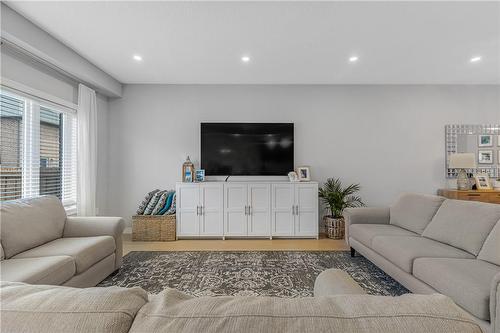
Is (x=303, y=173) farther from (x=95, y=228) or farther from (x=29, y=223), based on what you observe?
(x=29, y=223)

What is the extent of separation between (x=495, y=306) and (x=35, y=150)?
14.6 feet

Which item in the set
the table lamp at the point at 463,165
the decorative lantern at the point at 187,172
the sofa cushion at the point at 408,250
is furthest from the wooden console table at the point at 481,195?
the decorative lantern at the point at 187,172

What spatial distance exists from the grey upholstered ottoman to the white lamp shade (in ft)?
14.2

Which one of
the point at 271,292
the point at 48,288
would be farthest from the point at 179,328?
the point at 271,292

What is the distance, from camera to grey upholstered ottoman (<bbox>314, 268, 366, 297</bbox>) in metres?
0.95

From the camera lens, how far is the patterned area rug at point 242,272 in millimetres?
2346

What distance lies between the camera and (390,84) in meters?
4.41

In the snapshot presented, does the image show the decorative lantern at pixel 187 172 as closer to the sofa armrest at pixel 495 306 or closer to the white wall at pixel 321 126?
the white wall at pixel 321 126

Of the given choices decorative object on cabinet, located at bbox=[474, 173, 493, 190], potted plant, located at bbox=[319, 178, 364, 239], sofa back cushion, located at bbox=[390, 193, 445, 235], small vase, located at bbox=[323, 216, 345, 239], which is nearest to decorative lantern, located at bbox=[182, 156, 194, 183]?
potted plant, located at bbox=[319, 178, 364, 239]

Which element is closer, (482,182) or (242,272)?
(242,272)

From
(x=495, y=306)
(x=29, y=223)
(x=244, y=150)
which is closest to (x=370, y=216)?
(x=495, y=306)

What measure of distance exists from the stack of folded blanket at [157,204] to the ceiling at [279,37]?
1.96 metres

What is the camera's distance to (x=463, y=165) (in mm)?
4082

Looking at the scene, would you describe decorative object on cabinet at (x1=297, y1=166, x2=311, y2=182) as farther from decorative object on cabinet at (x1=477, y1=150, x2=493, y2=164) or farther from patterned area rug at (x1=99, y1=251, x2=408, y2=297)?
decorative object on cabinet at (x1=477, y1=150, x2=493, y2=164)
